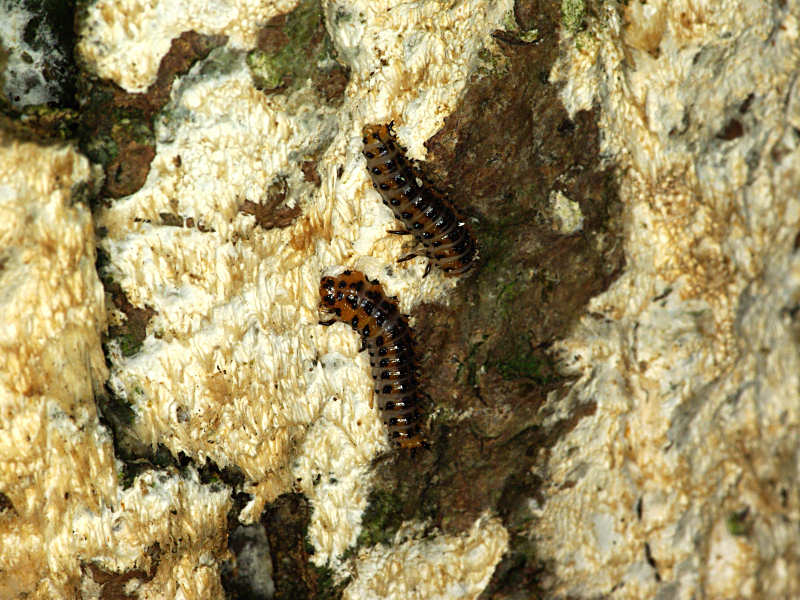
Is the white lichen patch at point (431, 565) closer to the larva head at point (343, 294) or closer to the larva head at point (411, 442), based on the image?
the larva head at point (411, 442)

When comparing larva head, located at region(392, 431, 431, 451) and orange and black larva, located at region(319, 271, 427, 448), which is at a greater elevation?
orange and black larva, located at region(319, 271, 427, 448)

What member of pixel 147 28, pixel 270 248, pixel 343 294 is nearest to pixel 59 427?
pixel 270 248

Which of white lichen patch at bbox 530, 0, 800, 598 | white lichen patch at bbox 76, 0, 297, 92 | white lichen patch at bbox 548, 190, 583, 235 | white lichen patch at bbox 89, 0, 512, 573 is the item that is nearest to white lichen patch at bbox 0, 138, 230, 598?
white lichen patch at bbox 89, 0, 512, 573

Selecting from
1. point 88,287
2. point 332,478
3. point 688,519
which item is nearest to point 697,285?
point 688,519

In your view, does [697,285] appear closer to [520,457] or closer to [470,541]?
[520,457]

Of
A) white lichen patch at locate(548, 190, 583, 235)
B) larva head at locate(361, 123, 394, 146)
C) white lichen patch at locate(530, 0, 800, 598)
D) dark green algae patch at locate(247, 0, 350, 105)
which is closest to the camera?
white lichen patch at locate(530, 0, 800, 598)

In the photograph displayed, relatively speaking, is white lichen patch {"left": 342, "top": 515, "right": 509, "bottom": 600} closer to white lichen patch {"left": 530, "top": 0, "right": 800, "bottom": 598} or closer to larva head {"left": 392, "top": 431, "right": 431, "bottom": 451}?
white lichen patch {"left": 530, "top": 0, "right": 800, "bottom": 598}

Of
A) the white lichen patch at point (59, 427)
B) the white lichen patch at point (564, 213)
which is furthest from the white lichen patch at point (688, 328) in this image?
Result: the white lichen patch at point (59, 427)
